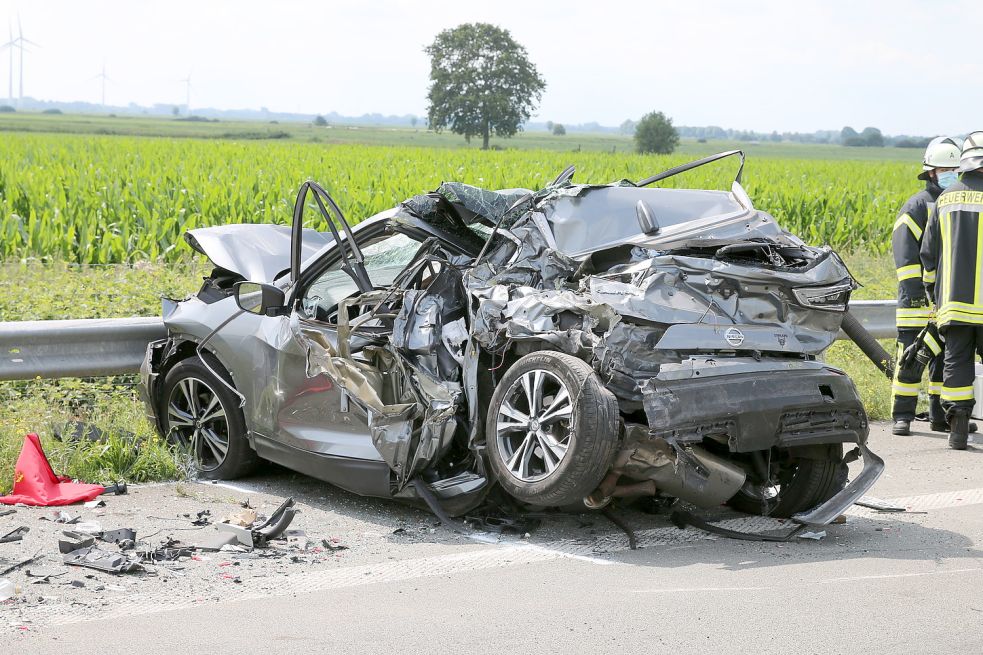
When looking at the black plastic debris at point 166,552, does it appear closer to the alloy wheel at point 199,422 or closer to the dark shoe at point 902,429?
the alloy wheel at point 199,422

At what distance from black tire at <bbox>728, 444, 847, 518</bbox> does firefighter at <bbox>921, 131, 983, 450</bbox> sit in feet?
9.47

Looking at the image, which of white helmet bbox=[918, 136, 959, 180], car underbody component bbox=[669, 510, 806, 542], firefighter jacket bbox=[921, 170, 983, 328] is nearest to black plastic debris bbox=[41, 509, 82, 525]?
car underbody component bbox=[669, 510, 806, 542]

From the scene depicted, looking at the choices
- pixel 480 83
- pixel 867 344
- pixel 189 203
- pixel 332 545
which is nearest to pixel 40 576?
pixel 332 545

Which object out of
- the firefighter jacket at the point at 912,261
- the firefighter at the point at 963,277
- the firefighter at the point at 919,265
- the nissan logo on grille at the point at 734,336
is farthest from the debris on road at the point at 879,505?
the firefighter jacket at the point at 912,261

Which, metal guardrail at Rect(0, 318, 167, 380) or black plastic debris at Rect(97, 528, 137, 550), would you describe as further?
metal guardrail at Rect(0, 318, 167, 380)

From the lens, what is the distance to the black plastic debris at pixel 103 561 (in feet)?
16.7

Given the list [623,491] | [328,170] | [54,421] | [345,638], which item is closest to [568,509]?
[623,491]

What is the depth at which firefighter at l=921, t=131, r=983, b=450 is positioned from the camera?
345 inches

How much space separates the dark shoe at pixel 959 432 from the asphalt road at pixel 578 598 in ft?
7.41

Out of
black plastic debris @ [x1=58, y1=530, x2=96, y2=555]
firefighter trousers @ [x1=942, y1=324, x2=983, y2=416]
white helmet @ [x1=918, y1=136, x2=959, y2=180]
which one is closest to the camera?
black plastic debris @ [x1=58, y1=530, x2=96, y2=555]

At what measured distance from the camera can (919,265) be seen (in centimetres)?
962

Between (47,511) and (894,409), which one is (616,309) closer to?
(47,511)

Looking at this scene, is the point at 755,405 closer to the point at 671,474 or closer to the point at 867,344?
the point at 671,474

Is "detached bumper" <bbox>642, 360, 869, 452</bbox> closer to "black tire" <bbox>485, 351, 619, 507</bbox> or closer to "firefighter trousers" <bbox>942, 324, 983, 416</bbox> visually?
"black tire" <bbox>485, 351, 619, 507</bbox>
